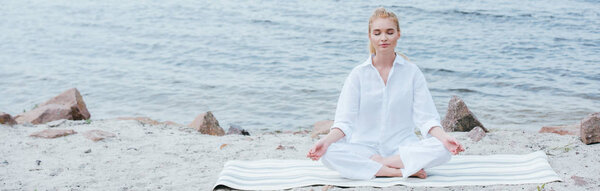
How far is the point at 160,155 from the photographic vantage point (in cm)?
550

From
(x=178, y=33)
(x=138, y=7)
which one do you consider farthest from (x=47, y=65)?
(x=138, y=7)

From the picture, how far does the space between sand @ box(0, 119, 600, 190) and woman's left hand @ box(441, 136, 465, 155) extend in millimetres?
364

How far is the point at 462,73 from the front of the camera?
11.0 meters

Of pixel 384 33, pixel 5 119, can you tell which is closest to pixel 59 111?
pixel 5 119

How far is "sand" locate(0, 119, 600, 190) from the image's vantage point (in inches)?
181

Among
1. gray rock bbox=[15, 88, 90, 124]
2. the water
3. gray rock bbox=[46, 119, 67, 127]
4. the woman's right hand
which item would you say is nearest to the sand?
gray rock bbox=[46, 119, 67, 127]

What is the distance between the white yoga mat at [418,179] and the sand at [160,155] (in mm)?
102

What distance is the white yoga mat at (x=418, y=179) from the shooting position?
421 cm

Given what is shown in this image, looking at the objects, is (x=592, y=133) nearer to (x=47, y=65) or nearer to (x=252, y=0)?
(x=47, y=65)

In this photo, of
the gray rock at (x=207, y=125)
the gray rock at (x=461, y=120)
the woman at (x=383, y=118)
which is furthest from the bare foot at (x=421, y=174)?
the gray rock at (x=207, y=125)

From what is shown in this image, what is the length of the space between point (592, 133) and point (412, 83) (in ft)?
6.61

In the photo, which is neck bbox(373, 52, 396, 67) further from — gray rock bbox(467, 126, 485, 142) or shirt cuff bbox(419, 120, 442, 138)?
gray rock bbox(467, 126, 485, 142)

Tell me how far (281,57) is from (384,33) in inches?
343

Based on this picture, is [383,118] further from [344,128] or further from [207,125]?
[207,125]
